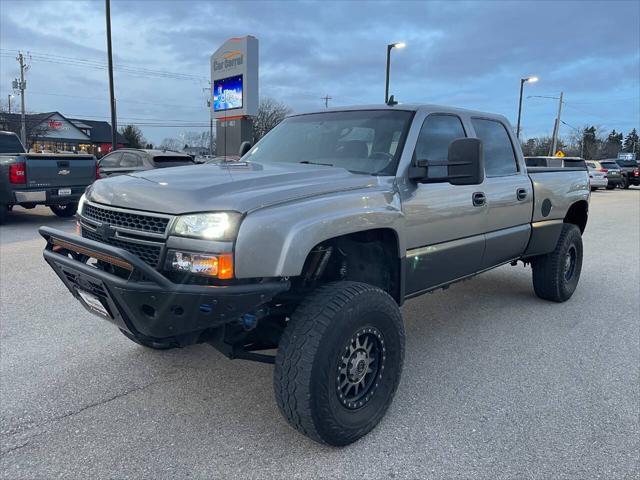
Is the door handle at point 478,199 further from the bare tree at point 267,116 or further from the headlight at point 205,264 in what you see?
the bare tree at point 267,116

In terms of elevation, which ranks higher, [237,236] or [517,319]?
[237,236]

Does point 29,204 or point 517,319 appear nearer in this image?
point 517,319

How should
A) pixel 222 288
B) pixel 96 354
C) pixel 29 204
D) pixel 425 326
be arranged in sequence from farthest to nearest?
1. pixel 29 204
2. pixel 425 326
3. pixel 96 354
4. pixel 222 288

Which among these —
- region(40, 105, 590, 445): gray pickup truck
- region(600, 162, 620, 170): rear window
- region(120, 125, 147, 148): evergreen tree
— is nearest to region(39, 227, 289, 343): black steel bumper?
region(40, 105, 590, 445): gray pickup truck

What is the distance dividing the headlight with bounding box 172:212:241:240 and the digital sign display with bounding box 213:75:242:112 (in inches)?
909

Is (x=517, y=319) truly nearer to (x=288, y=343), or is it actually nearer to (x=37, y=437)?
(x=288, y=343)

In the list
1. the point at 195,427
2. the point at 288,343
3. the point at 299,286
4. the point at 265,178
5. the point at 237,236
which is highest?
the point at 265,178

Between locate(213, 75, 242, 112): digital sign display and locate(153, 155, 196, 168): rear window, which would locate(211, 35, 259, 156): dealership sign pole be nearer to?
locate(213, 75, 242, 112): digital sign display

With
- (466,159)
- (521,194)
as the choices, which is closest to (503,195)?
(521,194)

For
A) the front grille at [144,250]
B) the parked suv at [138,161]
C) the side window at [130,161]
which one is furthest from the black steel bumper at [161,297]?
the side window at [130,161]

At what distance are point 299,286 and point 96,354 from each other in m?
1.88

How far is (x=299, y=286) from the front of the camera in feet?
9.84

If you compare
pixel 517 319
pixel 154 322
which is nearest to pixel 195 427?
pixel 154 322

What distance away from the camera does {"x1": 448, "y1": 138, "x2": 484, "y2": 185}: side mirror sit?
3238mm
